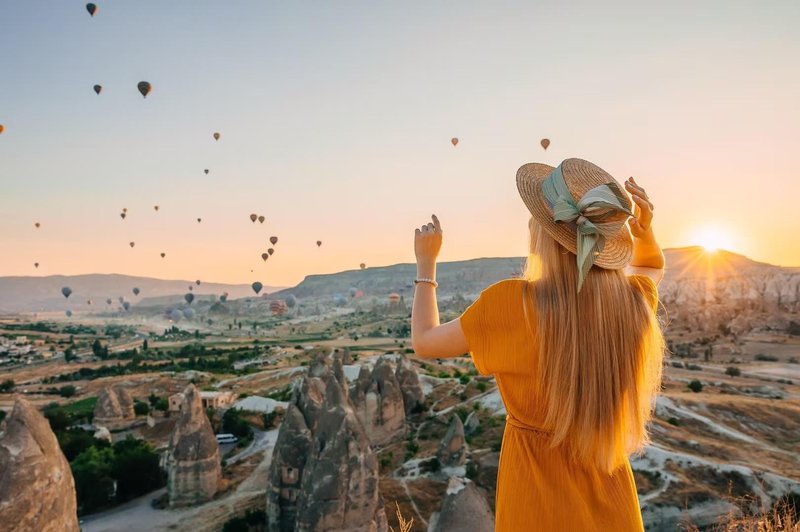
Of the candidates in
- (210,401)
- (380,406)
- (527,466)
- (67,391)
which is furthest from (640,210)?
(67,391)

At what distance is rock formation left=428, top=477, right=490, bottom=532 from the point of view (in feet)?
26.9

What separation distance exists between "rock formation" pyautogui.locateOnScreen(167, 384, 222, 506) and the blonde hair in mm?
17904

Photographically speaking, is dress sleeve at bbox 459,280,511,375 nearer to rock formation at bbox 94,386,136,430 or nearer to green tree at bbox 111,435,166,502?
green tree at bbox 111,435,166,502

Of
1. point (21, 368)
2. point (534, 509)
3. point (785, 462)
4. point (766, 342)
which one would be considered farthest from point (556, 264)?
point (21, 368)

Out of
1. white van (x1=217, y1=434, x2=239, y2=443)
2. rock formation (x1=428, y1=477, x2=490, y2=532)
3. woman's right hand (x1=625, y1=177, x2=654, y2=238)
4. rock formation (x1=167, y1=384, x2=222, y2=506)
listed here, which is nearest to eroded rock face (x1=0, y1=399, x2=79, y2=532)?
rock formation (x1=428, y1=477, x2=490, y2=532)

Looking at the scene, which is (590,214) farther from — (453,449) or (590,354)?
(453,449)

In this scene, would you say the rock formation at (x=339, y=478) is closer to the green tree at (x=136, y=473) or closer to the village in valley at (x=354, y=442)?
the village in valley at (x=354, y=442)

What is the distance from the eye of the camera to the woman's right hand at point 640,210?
2.74m

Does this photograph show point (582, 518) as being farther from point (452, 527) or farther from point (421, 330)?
point (452, 527)

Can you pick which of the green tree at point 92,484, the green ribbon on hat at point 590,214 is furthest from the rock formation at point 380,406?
the green ribbon on hat at point 590,214

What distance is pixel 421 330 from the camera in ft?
7.73

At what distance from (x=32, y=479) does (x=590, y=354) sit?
8.40 metres

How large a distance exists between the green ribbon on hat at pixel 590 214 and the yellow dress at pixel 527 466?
0.79ft

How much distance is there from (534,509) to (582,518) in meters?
0.17
